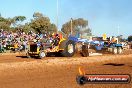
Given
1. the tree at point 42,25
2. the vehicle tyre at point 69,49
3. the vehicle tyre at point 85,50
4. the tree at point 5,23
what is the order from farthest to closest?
1. the tree at point 42,25
2. the tree at point 5,23
3. the vehicle tyre at point 85,50
4. the vehicle tyre at point 69,49

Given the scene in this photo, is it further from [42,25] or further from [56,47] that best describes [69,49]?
[42,25]

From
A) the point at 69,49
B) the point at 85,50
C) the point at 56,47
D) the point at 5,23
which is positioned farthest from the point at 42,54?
the point at 5,23

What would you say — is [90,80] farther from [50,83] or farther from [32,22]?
[32,22]

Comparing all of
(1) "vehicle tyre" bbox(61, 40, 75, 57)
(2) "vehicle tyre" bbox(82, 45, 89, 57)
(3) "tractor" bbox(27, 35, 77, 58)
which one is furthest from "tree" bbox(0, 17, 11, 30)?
(1) "vehicle tyre" bbox(61, 40, 75, 57)

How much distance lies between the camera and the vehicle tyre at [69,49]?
22812 millimetres

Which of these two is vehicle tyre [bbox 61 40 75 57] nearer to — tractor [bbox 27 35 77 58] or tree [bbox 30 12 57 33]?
tractor [bbox 27 35 77 58]

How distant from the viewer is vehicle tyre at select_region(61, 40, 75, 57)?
22.8 meters

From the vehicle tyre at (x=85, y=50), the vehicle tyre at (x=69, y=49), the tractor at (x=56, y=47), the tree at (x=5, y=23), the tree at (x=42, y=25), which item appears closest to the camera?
the tractor at (x=56, y=47)

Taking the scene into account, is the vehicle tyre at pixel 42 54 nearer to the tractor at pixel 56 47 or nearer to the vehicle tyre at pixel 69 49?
the tractor at pixel 56 47

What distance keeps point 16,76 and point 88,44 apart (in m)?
14.1

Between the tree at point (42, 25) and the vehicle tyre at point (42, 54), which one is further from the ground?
the tree at point (42, 25)

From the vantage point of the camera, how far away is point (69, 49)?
2303 centimetres

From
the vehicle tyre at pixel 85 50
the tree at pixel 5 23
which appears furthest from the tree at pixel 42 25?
the vehicle tyre at pixel 85 50

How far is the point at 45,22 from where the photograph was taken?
161 feet
